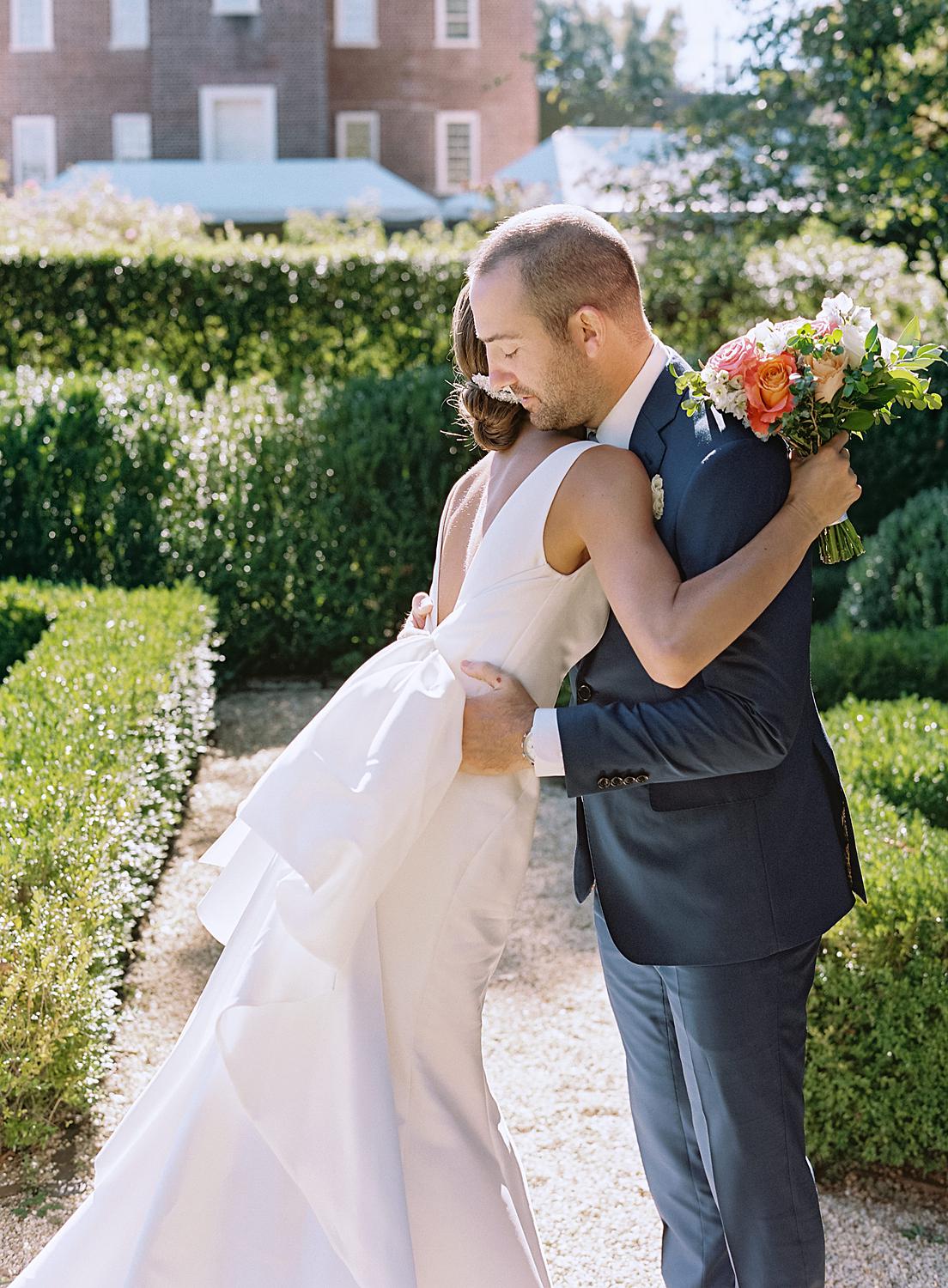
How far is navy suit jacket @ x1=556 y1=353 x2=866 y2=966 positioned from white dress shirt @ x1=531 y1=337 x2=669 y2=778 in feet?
0.06

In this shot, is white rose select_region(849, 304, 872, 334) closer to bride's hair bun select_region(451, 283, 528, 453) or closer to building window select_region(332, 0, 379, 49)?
bride's hair bun select_region(451, 283, 528, 453)

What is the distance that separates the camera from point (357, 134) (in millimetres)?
29672

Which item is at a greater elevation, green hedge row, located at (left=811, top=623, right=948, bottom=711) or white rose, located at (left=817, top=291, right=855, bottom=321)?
white rose, located at (left=817, top=291, right=855, bottom=321)

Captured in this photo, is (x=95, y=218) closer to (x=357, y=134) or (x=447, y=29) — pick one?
(x=357, y=134)

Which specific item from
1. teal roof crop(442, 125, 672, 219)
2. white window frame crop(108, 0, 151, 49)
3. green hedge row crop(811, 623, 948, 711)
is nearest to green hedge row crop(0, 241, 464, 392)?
teal roof crop(442, 125, 672, 219)

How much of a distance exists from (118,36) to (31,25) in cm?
210

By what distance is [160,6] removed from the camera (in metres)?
28.0

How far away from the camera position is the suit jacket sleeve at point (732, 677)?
1.96 m

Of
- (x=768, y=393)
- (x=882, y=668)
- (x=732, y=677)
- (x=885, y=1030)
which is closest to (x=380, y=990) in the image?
(x=732, y=677)

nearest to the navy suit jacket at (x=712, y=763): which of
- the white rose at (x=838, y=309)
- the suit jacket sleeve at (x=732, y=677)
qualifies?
the suit jacket sleeve at (x=732, y=677)

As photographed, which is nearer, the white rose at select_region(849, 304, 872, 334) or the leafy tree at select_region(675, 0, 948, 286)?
the white rose at select_region(849, 304, 872, 334)

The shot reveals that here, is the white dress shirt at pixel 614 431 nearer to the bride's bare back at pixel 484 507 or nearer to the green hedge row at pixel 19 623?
the bride's bare back at pixel 484 507

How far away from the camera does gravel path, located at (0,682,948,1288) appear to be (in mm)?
3025

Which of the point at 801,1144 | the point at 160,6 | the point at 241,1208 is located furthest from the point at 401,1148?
the point at 160,6
